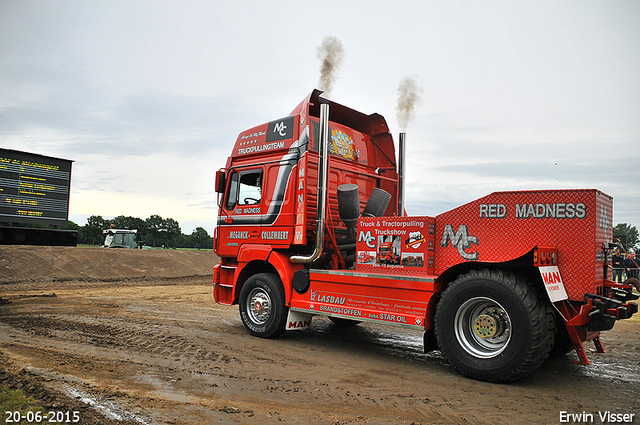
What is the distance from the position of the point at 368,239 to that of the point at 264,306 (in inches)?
94.6

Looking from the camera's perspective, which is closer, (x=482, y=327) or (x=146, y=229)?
(x=482, y=327)

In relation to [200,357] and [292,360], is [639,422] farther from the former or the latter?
[200,357]

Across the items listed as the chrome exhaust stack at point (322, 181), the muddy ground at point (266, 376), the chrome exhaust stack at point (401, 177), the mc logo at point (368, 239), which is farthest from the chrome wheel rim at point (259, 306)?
the chrome exhaust stack at point (401, 177)

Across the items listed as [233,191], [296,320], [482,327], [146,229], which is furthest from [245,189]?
[146,229]

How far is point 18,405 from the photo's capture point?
4000mm

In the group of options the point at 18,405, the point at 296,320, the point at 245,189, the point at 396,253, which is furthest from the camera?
the point at 245,189

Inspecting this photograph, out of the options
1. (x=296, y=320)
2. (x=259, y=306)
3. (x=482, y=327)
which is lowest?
(x=296, y=320)

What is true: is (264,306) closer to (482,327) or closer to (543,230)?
(482,327)

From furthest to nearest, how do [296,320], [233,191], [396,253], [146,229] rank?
[146,229]
[233,191]
[296,320]
[396,253]

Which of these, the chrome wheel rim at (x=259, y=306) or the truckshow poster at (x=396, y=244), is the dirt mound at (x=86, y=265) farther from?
the truckshow poster at (x=396, y=244)

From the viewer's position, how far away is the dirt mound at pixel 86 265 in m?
17.6

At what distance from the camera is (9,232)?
18.4 m

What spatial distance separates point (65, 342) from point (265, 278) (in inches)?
126

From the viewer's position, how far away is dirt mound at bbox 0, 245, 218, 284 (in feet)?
57.9
